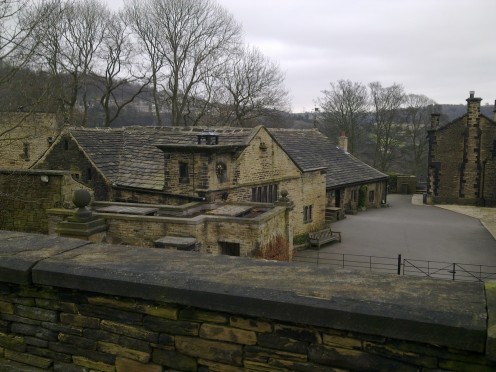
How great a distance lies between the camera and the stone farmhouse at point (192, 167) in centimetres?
1805

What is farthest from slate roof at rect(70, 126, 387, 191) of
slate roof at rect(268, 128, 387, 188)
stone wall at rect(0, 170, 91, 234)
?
stone wall at rect(0, 170, 91, 234)

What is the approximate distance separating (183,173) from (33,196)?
225 inches

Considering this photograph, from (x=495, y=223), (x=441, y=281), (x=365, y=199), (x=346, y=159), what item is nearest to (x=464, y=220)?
(x=495, y=223)

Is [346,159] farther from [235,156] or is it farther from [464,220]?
[235,156]

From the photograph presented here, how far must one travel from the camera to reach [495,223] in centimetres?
2741

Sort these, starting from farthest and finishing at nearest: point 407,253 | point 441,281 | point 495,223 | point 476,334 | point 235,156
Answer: point 495,223 < point 407,253 < point 235,156 < point 441,281 < point 476,334

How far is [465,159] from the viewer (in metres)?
33.8

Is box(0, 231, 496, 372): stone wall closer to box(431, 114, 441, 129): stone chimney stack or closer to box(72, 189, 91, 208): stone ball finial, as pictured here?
box(72, 189, 91, 208): stone ball finial

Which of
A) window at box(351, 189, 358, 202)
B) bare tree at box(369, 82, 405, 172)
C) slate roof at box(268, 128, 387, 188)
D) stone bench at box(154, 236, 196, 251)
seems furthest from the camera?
bare tree at box(369, 82, 405, 172)

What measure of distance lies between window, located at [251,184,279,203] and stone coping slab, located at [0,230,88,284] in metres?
15.8

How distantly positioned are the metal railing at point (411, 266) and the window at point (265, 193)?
10.1 ft

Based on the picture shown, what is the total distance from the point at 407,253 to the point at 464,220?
1060 cm

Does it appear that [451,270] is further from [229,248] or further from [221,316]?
[221,316]

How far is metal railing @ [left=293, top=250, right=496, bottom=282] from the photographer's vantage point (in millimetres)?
16978
